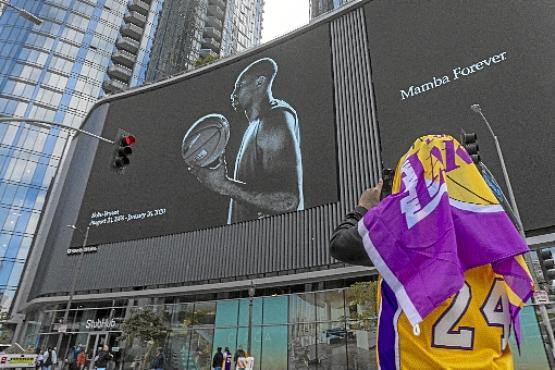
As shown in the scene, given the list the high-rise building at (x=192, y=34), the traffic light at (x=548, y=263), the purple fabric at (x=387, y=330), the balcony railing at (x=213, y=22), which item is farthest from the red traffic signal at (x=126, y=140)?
the balcony railing at (x=213, y=22)

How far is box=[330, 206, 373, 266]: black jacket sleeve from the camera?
1.80 meters

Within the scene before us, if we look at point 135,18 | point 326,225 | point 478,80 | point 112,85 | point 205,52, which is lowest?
point 326,225

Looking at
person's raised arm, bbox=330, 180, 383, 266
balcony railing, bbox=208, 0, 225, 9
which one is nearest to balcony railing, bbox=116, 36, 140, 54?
balcony railing, bbox=208, 0, 225, 9

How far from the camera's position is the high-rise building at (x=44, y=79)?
46.8 meters

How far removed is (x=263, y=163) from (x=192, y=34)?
50052mm

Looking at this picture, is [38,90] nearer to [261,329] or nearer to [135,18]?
[135,18]

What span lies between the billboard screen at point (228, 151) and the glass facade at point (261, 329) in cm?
558

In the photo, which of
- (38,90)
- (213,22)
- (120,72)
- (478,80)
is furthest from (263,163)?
(213,22)

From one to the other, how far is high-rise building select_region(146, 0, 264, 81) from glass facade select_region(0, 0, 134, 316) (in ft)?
24.8

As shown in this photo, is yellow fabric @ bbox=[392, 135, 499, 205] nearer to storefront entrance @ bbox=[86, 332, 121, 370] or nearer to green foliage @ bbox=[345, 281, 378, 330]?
green foliage @ bbox=[345, 281, 378, 330]

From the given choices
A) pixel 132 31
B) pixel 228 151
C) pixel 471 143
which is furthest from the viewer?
pixel 132 31

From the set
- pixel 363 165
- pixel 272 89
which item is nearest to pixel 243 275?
pixel 363 165

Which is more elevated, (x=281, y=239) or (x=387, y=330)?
(x=281, y=239)

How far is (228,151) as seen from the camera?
96.4 ft
